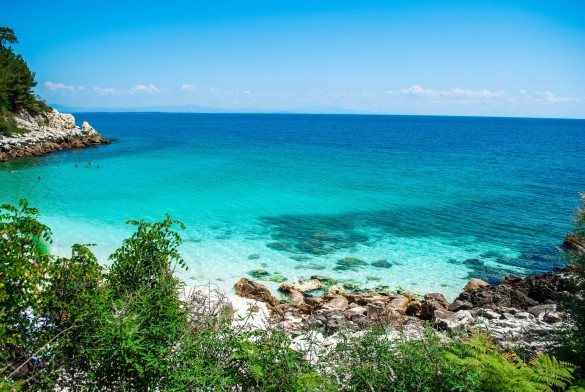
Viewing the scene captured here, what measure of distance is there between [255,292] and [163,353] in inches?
404

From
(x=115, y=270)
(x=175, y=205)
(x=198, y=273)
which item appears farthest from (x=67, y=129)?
(x=115, y=270)

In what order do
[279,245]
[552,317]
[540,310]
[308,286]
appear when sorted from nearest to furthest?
[552,317], [540,310], [308,286], [279,245]

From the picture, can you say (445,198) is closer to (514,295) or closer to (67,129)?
(514,295)

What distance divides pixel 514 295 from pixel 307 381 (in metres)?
12.6

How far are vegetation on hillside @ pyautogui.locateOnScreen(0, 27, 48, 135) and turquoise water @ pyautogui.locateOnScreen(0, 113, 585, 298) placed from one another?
7.88m

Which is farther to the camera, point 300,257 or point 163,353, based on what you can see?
point 300,257

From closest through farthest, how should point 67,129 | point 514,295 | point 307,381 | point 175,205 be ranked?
point 307,381 → point 514,295 → point 175,205 → point 67,129

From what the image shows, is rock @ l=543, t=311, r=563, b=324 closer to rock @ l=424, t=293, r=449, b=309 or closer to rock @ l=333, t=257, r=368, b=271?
rock @ l=424, t=293, r=449, b=309

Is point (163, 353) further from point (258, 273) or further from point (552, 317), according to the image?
point (258, 273)

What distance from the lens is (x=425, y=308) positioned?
45.8 feet

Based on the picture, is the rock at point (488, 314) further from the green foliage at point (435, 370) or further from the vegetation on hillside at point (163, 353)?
the vegetation on hillside at point (163, 353)

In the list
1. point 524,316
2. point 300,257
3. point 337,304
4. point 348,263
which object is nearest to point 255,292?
point 337,304

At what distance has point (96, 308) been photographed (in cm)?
672

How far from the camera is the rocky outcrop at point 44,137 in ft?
157
